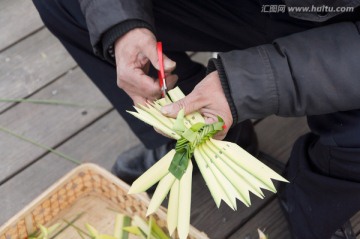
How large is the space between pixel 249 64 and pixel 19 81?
101 cm

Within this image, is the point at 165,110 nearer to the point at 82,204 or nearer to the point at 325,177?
the point at 325,177

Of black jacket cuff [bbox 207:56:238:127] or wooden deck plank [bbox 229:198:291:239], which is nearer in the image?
black jacket cuff [bbox 207:56:238:127]

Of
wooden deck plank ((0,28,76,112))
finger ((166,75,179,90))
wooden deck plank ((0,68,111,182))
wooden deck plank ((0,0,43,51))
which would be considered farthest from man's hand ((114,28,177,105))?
wooden deck plank ((0,0,43,51))

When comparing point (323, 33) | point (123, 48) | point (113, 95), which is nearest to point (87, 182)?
point (113, 95)

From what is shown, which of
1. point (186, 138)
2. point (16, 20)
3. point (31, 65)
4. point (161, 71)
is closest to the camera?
point (186, 138)

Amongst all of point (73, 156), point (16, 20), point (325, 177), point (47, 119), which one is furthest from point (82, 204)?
point (16, 20)

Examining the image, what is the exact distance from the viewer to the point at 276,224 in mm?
1272

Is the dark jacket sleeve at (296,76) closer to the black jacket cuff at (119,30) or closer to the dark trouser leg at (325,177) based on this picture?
the dark trouser leg at (325,177)

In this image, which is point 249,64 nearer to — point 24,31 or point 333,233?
point 333,233

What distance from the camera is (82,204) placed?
50.9 inches

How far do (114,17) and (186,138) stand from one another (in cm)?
30

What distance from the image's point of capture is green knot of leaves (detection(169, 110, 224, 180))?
849 mm

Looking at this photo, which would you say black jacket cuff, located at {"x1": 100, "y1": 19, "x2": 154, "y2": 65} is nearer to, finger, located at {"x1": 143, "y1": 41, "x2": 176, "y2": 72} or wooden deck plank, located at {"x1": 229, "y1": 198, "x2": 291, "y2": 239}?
finger, located at {"x1": 143, "y1": 41, "x2": 176, "y2": 72}

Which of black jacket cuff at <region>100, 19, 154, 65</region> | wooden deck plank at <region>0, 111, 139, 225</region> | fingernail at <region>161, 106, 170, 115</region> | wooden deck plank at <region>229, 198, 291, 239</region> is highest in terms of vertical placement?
black jacket cuff at <region>100, 19, 154, 65</region>
